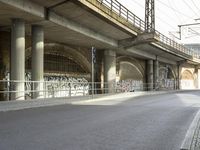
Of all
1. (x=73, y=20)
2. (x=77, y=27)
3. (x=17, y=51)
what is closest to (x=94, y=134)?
(x=17, y=51)

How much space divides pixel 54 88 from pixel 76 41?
5217 millimetres

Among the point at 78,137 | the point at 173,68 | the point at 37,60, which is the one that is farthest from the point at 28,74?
the point at 173,68

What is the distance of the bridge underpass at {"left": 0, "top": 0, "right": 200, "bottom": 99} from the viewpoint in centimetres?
2283

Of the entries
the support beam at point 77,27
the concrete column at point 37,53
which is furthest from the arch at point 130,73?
the concrete column at point 37,53

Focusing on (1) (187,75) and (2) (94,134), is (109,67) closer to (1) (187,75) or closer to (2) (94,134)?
(2) (94,134)

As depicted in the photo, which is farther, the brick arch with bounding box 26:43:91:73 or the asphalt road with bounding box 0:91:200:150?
the brick arch with bounding box 26:43:91:73

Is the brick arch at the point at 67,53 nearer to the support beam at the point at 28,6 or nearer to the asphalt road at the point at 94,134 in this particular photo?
the support beam at the point at 28,6

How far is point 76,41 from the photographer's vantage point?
33.0 metres

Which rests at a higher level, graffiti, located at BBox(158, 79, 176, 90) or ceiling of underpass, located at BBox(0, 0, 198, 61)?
ceiling of underpass, located at BBox(0, 0, 198, 61)

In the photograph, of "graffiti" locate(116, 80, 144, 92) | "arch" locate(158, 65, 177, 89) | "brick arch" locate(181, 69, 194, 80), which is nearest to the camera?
"graffiti" locate(116, 80, 144, 92)

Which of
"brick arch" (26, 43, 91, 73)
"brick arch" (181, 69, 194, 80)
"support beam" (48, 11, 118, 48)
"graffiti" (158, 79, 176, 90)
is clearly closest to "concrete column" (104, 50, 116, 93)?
"brick arch" (26, 43, 91, 73)

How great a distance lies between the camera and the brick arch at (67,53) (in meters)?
32.5

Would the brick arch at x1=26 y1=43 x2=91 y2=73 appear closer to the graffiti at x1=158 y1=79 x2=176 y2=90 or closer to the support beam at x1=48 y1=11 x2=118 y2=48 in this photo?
the support beam at x1=48 y1=11 x2=118 y2=48

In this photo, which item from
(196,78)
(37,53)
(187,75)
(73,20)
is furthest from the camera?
(196,78)
